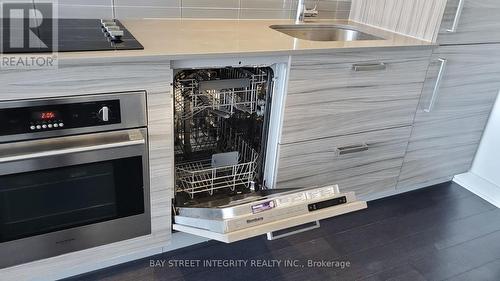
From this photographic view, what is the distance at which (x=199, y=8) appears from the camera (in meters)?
1.80

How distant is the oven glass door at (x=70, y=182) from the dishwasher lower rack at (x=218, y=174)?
20 centimetres

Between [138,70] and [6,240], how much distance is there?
689 mm

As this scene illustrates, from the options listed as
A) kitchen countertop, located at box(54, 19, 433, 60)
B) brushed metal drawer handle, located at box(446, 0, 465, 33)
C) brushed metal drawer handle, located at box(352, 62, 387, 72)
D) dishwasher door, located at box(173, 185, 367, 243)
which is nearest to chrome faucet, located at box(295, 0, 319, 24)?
kitchen countertop, located at box(54, 19, 433, 60)

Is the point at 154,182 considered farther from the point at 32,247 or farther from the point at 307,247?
the point at 307,247

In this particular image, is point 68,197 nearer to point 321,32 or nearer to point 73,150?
point 73,150

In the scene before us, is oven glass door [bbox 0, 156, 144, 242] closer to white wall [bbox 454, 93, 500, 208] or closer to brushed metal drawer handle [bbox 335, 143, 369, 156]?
brushed metal drawer handle [bbox 335, 143, 369, 156]

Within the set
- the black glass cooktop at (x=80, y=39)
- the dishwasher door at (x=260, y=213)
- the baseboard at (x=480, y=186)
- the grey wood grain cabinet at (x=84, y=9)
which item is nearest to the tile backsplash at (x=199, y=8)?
the grey wood grain cabinet at (x=84, y=9)

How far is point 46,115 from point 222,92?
62 cm

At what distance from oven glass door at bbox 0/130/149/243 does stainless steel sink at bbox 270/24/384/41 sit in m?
1.02

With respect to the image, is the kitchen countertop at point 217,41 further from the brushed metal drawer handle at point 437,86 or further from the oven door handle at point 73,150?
the oven door handle at point 73,150

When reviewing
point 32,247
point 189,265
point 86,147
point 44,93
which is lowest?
point 189,265

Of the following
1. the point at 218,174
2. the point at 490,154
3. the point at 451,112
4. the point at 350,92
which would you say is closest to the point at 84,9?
the point at 218,174

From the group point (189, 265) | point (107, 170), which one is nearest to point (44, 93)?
point (107, 170)

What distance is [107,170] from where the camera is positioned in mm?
1286
